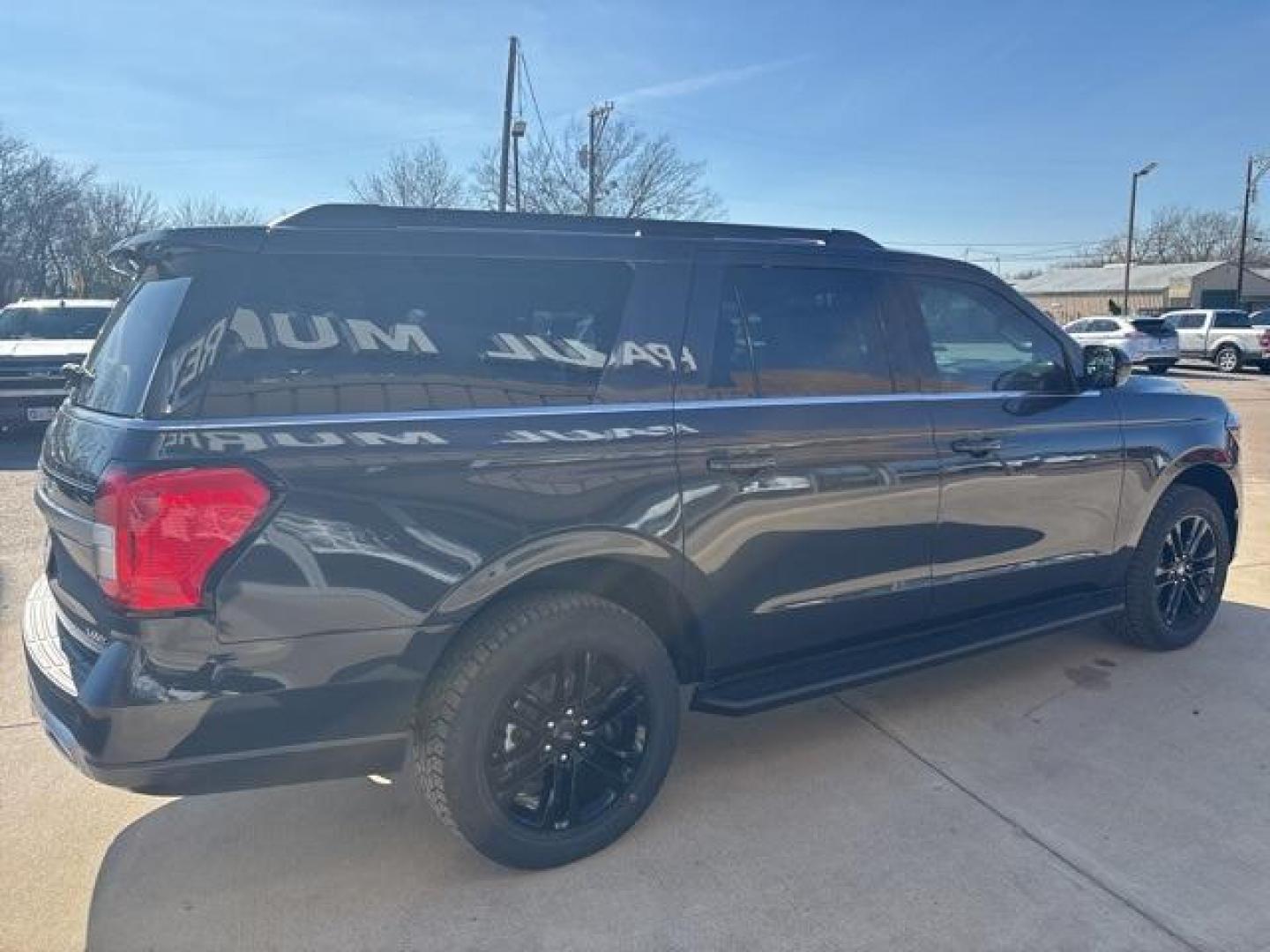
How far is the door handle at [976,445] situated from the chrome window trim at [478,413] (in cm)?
19

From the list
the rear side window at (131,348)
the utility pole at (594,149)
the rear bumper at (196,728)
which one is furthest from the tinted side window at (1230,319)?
the rear side window at (131,348)

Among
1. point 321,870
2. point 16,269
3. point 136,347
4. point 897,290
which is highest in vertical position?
point 16,269

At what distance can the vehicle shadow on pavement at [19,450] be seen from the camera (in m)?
9.36

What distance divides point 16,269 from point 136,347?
45.1 meters

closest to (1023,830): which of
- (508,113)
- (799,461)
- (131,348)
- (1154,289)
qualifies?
(799,461)

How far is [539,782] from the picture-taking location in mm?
2805

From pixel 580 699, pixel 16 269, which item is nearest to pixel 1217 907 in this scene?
pixel 580 699

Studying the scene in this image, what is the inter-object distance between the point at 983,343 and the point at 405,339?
243 centimetres

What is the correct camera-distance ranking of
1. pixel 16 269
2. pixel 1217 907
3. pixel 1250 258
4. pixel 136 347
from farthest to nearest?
pixel 1250 258, pixel 16 269, pixel 1217 907, pixel 136 347

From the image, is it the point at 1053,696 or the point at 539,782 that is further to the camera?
the point at 1053,696

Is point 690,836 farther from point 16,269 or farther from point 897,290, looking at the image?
point 16,269

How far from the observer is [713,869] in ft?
9.12

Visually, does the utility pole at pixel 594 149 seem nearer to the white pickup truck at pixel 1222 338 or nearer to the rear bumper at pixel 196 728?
the white pickup truck at pixel 1222 338

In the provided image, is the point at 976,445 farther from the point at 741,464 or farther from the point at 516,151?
the point at 516,151
